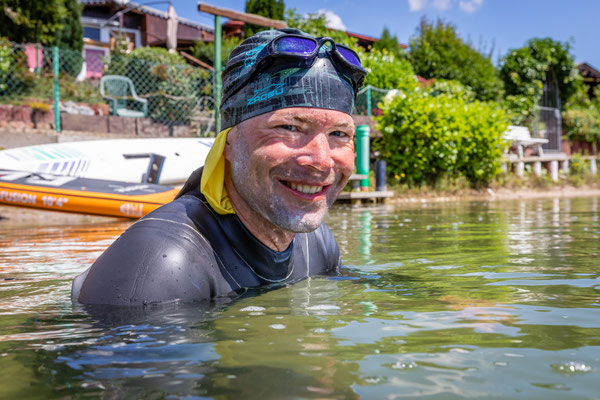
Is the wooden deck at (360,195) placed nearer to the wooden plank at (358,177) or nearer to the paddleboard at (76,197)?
the wooden plank at (358,177)

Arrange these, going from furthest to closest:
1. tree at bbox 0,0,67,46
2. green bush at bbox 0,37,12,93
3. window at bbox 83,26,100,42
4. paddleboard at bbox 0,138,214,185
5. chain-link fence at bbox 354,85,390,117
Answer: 1. window at bbox 83,26,100,42
2. tree at bbox 0,0,67,46
3. chain-link fence at bbox 354,85,390,117
4. green bush at bbox 0,37,12,93
5. paddleboard at bbox 0,138,214,185

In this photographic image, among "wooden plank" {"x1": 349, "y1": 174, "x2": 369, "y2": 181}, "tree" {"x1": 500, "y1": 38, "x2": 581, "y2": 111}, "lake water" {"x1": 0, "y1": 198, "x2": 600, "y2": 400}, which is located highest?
"tree" {"x1": 500, "y1": 38, "x2": 581, "y2": 111}

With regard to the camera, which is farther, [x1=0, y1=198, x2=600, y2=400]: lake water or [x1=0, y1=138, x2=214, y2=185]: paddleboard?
[x1=0, y1=138, x2=214, y2=185]: paddleboard

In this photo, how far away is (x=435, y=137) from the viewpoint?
45.9 ft

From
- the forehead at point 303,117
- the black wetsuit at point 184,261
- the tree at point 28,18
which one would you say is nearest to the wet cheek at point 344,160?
the forehead at point 303,117

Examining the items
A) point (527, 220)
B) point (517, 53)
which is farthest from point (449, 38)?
point (527, 220)

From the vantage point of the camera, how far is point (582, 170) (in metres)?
21.1

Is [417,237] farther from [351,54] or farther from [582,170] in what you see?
[582,170]

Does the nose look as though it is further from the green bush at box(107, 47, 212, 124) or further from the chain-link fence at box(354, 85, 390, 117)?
the green bush at box(107, 47, 212, 124)

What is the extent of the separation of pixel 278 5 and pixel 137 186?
2241cm

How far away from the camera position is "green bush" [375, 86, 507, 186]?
45.7 feet

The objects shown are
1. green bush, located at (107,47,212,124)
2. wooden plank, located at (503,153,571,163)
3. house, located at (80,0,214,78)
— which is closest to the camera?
green bush, located at (107,47,212,124)

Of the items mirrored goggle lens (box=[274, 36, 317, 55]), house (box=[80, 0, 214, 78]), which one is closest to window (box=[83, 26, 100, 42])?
house (box=[80, 0, 214, 78])

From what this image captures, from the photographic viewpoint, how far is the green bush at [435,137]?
13.9 m
